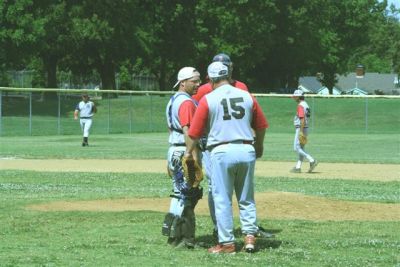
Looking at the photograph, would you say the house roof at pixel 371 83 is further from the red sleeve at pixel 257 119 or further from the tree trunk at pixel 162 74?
the red sleeve at pixel 257 119

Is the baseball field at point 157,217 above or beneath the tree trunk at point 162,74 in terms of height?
beneath

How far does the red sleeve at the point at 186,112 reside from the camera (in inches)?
326

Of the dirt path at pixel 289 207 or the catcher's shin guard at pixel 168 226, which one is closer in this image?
the catcher's shin guard at pixel 168 226

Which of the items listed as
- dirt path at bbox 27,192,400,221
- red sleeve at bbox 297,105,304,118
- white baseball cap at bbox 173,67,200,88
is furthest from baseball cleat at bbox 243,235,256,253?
red sleeve at bbox 297,105,304,118

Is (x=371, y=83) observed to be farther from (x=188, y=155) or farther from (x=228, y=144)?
(x=228, y=144)

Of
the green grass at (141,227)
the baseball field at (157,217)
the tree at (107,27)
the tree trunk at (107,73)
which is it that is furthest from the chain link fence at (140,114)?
the baseball field at (157,217)

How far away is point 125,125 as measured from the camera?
4634 centimetres

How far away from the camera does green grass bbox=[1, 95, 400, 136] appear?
43.4 metres

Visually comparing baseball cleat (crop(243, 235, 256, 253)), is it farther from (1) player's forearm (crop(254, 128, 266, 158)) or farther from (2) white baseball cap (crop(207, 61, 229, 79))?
(2) white baseball cap (crop(207, 61, 229, 79))

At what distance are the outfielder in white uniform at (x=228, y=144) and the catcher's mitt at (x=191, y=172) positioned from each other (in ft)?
0.28

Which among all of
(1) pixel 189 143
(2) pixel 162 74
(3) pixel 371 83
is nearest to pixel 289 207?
(1) pixel 189 143

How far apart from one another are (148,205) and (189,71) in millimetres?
4176

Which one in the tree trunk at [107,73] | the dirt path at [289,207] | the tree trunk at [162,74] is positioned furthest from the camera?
the tree trunk at [162,74]

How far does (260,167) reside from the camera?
20984 millimetres
